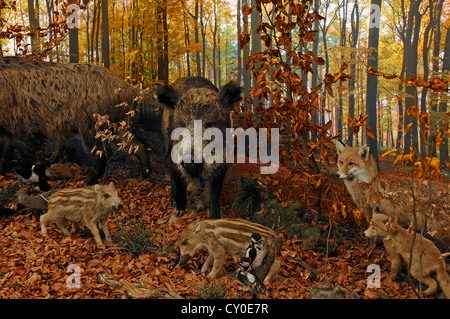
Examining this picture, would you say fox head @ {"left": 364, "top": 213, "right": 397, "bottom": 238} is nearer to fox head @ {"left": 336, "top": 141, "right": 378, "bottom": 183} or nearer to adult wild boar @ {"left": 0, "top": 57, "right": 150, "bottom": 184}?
fox head @ {"left": 336, "top": 141, "right": 378, "bottom": 183}

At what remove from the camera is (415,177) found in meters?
3.85

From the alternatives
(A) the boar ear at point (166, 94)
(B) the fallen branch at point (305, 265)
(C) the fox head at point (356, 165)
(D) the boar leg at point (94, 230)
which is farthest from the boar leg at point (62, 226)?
(C) the fox head at point (356, 165)

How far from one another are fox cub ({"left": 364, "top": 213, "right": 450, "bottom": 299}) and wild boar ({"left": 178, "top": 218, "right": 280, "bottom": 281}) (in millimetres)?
965

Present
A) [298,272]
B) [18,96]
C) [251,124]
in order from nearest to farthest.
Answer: [298,272], [251,124], [18,96]

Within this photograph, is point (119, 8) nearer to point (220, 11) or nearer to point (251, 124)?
point (220, 11)

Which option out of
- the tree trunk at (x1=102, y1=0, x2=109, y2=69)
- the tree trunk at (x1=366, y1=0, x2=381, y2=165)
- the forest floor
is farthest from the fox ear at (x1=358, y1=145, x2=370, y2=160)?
the tree trunk at (x1=102, y1=0, x2=109, y2=69)

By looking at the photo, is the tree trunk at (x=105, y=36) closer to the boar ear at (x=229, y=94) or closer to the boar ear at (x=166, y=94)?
the boar ear at (x=166, y=94)

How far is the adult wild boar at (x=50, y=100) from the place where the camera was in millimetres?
4957

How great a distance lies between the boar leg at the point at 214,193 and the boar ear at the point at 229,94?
847mm

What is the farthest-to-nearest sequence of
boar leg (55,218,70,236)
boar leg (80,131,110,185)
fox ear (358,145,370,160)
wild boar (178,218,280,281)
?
1. boar leg (80,131,110,185)
2. boar leg (55,218,70,236)
3. fox ear (358,145,370,160)
4. wild boar (178,218,280,281)

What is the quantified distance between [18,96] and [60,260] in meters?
2.92

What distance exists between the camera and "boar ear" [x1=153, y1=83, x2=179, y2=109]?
3.99 metres

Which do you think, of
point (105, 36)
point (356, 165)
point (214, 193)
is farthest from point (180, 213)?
point (105, 36)
